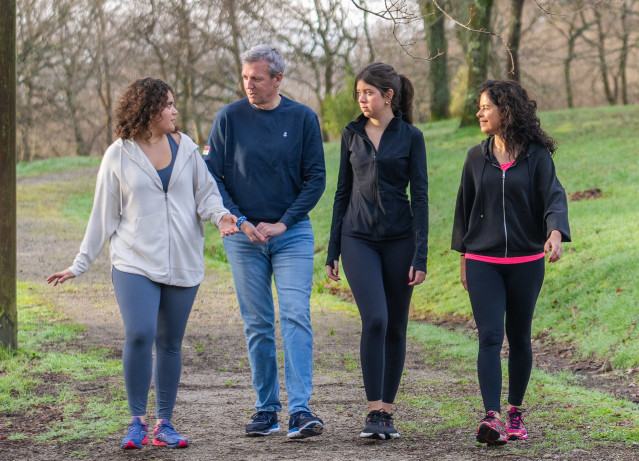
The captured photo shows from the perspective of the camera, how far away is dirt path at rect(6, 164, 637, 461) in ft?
14.8

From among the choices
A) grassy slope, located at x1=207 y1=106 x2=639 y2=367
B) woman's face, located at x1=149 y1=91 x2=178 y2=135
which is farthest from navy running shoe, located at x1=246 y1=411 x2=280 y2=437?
grassy slope, located at x1=207 y1=106 x2=639 y2=367

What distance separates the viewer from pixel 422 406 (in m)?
5.78

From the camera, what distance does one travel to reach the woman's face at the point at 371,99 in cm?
484

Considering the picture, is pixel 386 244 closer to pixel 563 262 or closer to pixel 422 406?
pixel 422 406

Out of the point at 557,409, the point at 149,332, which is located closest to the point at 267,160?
the point at 149,332

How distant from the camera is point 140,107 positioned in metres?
4.52

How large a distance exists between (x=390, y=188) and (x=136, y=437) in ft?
6.60

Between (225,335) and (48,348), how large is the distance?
200cm

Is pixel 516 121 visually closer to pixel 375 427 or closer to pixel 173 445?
pixel 375 427

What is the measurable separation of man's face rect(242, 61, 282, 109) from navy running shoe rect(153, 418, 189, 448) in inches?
76.3

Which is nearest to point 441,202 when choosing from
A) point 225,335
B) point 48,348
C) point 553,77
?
point 225,335

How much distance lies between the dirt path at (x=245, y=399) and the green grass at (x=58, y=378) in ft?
0.61

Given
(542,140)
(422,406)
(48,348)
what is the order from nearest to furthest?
1. (542,140)
2. (422,406)
3. (48,348)

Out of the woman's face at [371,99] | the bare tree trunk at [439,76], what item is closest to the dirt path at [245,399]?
the woman's face at [371,99]
